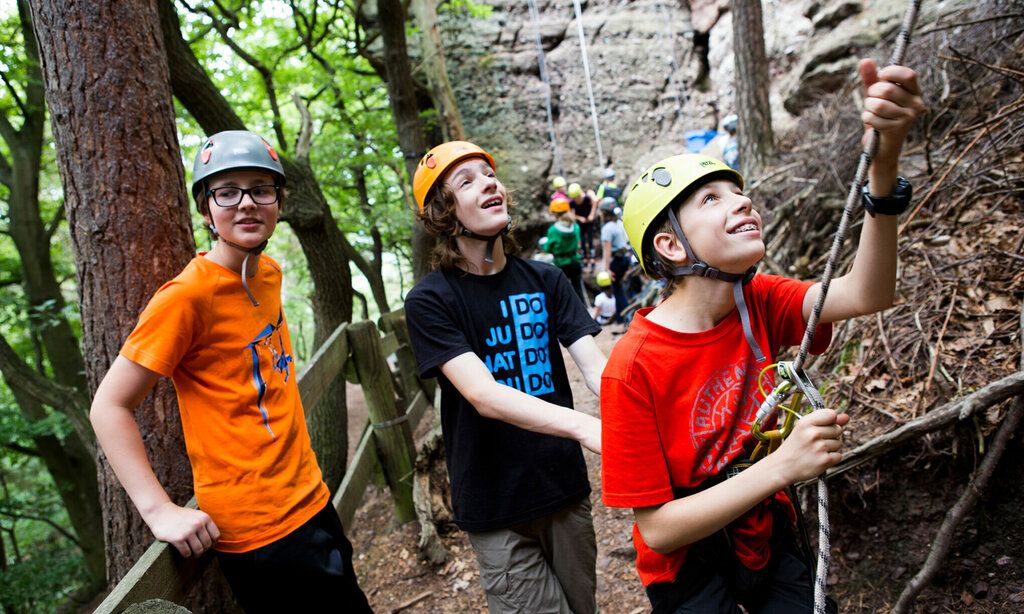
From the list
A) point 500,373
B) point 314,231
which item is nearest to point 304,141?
point 314,231

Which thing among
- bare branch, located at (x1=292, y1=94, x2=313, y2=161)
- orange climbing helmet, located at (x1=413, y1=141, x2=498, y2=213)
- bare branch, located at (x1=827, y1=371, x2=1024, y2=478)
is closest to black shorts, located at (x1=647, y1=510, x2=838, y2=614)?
bare branch, located at (x1=827, y1=371, x2=1024, y2=478)

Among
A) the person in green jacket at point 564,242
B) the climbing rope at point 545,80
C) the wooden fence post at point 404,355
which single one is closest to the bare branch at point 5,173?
the wooden fence post at point 404,355

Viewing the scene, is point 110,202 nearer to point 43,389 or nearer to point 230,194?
point 230,194

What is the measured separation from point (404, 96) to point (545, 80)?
945 centimetres

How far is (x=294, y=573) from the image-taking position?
211cm

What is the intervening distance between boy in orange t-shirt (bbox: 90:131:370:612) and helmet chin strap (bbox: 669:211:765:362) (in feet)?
4.98

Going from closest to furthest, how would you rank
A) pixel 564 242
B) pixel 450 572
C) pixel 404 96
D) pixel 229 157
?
1. pixel 229 157
2. pixel 450 572
3. pixel 404 96
4. pixel 564 242

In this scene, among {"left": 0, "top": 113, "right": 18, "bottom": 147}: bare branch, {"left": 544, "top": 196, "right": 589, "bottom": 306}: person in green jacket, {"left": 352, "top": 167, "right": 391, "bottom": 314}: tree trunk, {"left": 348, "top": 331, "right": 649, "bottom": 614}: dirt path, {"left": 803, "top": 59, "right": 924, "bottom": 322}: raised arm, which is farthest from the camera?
{"left": 352, "top": 167, "right": 391, "bottom": 314}: tree trunk

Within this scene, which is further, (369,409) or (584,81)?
(584,81)

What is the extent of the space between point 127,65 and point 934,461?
4104mm

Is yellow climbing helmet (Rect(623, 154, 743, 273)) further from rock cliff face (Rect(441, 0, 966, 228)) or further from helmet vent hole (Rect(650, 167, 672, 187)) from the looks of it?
rock cliff face (Rect(441, 0, 966, 228))

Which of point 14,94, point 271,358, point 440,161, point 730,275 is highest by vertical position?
point 14,94

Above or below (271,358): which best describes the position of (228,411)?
below

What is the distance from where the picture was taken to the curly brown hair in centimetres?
232
